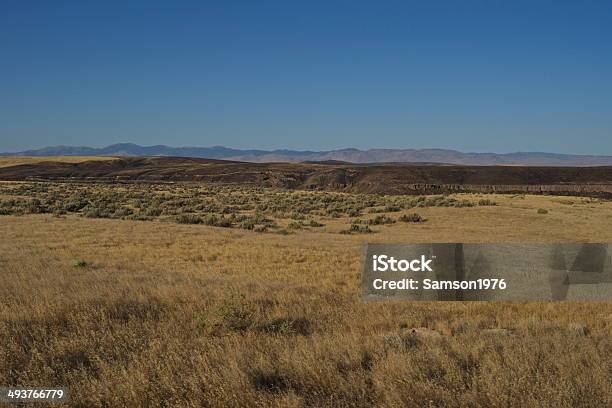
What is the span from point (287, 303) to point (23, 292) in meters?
5.07

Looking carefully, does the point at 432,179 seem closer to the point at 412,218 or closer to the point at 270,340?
the point at 412,218

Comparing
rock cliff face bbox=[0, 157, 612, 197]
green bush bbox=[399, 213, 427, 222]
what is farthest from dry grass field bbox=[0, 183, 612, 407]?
rock cliff face bbox=[0, 157, 612, 197]

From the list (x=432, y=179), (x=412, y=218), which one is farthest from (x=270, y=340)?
(x=432, y=179)

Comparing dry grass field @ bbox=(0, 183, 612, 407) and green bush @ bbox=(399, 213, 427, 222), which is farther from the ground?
dry grass field @ bbox=(0, 183, 612, 407)

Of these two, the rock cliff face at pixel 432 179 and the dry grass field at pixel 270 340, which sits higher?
the rock cliff face at pixel 432 179

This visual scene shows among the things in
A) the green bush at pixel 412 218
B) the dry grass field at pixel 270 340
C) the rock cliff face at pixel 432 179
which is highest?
the rock cliff face at pixel 432 179

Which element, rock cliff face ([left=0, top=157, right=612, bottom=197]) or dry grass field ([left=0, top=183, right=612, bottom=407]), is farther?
rock cliff face ([left=0, top=157, right=612, bottom=197])

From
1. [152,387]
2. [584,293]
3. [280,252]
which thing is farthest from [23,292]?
[584,293]

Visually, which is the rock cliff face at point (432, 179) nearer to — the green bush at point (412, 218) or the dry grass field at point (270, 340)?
the green bush at point (412, 218)

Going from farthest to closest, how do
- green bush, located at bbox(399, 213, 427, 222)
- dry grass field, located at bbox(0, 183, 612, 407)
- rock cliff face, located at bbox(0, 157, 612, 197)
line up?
rock cliff face, located at bbox(0, 157, 612, 197), green bush, located at bbox(399, 213, 427, 222), dry grass field, located at bbox(0, 183, 612, 407)

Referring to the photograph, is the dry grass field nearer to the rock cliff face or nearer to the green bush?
the green bush

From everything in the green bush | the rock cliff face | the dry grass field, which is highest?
the rock cliff face

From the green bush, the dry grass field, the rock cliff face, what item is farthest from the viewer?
the rock cliff face

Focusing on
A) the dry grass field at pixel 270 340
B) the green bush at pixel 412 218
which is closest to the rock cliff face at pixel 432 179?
the green bush at pixel 412 218
